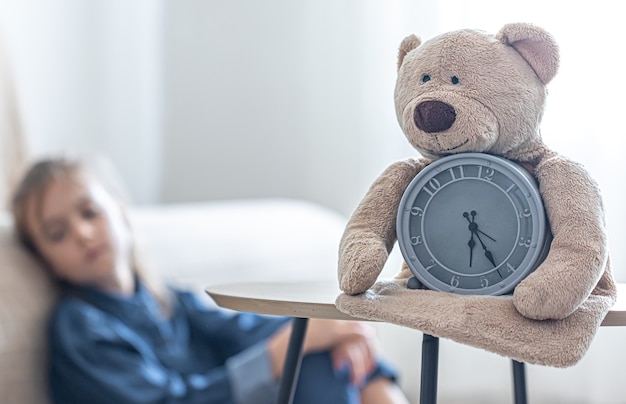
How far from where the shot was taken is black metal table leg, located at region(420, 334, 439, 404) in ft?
1.98

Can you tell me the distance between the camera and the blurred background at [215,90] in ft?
5.39

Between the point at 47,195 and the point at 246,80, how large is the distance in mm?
805

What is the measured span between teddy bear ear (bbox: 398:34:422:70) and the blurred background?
31.9 inches

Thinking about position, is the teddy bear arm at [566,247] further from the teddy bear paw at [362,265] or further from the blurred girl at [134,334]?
the blurred girl at [134,334]

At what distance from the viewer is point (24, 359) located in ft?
3.47

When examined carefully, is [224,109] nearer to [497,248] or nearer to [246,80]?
[246,80]

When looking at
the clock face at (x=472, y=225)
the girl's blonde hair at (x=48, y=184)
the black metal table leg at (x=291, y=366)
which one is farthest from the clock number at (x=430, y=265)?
the girl's blonde hair at (x=48, y=184)

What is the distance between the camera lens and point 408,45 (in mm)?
654

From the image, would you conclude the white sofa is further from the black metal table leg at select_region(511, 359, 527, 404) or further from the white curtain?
the black metal table leg at select_region(511, 359, 527, 404)

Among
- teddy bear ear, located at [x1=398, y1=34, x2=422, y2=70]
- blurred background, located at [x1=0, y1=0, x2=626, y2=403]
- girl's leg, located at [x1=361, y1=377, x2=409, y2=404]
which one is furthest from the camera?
blurred background, located at [x1=0, y1=0, x2=626, y2=403]

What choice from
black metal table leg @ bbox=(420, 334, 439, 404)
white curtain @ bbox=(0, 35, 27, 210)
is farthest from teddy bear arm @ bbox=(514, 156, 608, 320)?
white curtain @ bbox=(0, 35, 27, 210)

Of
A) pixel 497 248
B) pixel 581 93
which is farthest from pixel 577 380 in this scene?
pixel 497 248

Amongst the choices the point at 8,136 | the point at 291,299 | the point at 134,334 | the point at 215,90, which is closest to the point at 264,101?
the point at 215,90

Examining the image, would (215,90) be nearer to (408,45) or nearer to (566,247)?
(408,45)
